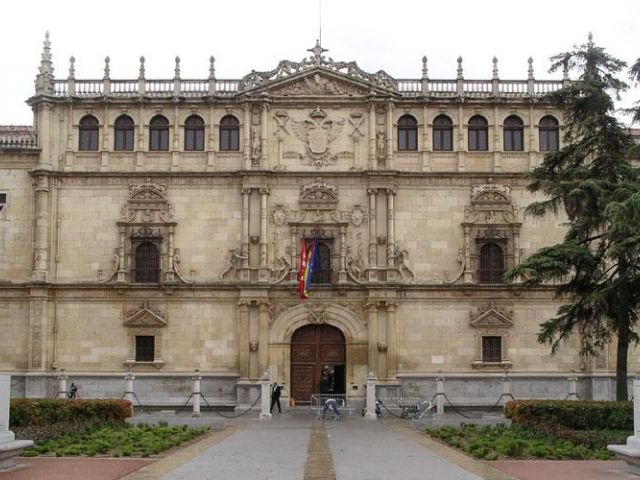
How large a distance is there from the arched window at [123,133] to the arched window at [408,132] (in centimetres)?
1376

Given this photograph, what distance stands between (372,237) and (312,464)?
84.7 feet

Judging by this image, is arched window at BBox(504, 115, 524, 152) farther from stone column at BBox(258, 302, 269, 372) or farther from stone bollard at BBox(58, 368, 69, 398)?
stone bollard at BBox(58, 368, 69, 398)

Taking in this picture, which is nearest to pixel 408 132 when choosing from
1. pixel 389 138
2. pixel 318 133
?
pixel 389 138

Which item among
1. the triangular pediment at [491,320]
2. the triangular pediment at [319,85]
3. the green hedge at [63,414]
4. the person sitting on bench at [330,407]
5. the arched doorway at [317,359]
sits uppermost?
the triangular pediment at [319,85]

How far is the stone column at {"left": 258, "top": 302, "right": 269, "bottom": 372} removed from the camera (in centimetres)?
4825

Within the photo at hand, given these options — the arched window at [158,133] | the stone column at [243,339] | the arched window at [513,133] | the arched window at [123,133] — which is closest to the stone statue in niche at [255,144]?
the arched window at [158,133]

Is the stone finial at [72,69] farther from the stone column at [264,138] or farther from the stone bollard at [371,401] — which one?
the stone bollard at [371,401]

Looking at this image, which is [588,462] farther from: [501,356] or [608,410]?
[501,356]

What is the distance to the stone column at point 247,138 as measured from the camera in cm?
4950

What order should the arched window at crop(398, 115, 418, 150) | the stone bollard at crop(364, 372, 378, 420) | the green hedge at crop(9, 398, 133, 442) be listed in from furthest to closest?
1. the arched window at crop(398, 115, 418, 150)
2. the stone bollard at crop(364, 372, 378, 420)
3. the green hedge at crop(9, 398, 133, 442)

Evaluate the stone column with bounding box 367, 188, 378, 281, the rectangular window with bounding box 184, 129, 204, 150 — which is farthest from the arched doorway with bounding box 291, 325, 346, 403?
the rectangular window with bounding box 184, 129, 204, 150

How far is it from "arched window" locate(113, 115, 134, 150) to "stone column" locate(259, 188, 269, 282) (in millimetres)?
7388

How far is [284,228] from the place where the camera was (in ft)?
162

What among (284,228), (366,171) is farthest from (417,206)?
(284,228)
